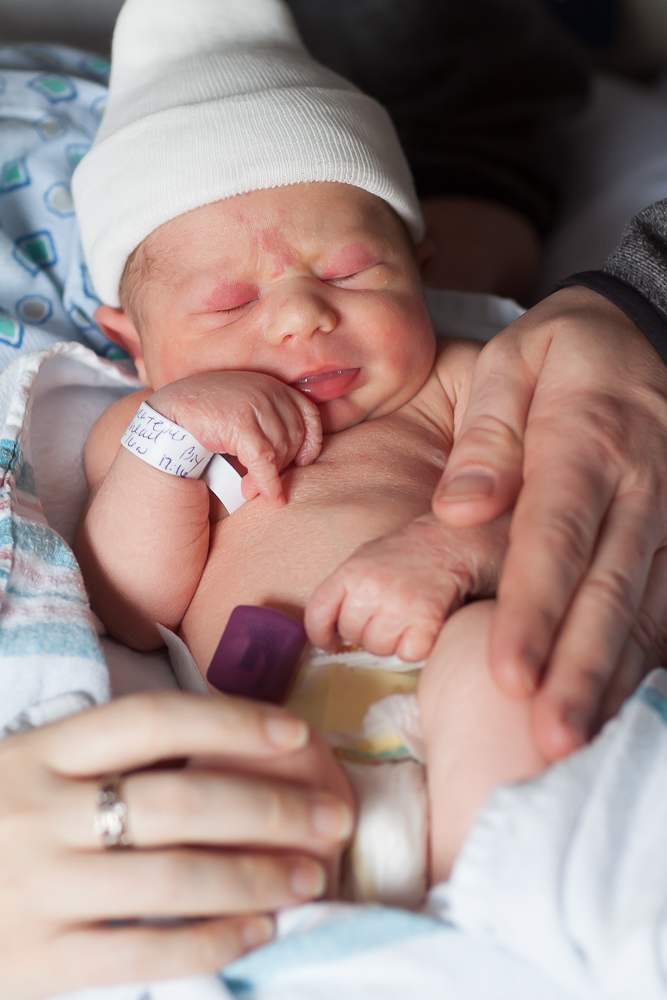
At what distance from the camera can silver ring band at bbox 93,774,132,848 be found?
1.98 feet

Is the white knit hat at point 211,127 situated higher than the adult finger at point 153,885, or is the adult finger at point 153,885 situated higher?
the white knit hat at point 211,127

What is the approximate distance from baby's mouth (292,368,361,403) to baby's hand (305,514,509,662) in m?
0.34

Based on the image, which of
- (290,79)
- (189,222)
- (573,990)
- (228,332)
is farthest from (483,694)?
(290,79)

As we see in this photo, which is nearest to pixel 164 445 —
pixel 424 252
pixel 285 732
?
pixel 285 732

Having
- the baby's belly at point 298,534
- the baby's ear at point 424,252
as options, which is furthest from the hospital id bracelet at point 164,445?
the baby's ear at point 424,252

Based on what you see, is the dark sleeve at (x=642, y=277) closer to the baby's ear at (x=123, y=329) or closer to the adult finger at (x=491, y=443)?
the adult finger at (x=491, y=443)

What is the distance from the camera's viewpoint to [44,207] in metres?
1.61

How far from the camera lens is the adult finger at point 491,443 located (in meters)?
0.80

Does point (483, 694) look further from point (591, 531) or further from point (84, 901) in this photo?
point (84, 901)

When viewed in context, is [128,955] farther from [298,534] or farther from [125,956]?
[298,534]

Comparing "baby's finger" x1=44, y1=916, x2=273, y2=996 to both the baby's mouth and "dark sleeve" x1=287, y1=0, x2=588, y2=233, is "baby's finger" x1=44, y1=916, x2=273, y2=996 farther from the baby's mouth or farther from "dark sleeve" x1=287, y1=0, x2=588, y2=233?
"dark sleeve" x1=287, y1=0, x2=588, y2=233

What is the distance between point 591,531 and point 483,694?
0.20 m

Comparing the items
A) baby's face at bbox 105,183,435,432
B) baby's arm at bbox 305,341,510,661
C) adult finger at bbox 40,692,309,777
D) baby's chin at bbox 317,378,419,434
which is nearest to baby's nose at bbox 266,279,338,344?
baby's face at bbox 105,183,435,432

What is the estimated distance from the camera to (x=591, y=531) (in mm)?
768
